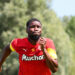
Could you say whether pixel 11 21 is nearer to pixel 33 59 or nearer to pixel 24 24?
pixel 24 24

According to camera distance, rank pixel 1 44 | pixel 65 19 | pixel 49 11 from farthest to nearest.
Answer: pixel 65 19, pixel 49 11, pixel 1 44

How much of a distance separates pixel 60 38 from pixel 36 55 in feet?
78.3

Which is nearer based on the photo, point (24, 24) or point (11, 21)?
point (24, 24)

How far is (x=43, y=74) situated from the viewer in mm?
4836

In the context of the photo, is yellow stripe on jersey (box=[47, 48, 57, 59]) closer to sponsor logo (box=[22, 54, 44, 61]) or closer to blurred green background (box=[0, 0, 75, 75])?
sponsor logo (box=[22, 54, 44, 61])

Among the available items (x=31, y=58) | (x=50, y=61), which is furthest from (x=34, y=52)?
(x=50, y=61)

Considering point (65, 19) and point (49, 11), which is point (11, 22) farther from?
point (65, 19)

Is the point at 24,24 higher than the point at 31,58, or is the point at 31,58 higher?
the point at 31,58

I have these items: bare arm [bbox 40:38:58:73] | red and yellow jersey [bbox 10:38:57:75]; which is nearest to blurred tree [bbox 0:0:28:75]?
red and yellow jersey [bbox 10:38:57:75]

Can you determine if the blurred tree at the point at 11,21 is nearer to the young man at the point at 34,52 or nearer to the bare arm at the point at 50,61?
the young man at the point at 34,52

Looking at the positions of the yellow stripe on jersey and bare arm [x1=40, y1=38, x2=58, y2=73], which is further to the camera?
the yellow stripe on jersey

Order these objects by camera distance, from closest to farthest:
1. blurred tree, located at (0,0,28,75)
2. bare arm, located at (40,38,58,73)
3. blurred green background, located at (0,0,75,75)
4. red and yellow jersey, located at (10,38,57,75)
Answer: bare arm, located at (40,38,58,73)
red and yellow jersey, located at (10,38,57,75)
blurred green background, located at (0,0,75,75)
blurred tree, located at (0,0,28,75)

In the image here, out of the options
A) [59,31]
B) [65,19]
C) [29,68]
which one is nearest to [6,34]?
[59,31]

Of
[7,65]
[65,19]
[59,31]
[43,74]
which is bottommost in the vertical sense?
[65,19]
